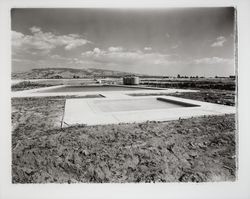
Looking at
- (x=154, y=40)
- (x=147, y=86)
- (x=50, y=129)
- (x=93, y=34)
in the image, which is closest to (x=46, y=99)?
(x=50, y=129)

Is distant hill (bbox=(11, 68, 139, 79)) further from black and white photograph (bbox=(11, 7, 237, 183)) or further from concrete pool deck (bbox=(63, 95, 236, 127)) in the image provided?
concrete pool deck (bbox=(63, 95, 236, 127))

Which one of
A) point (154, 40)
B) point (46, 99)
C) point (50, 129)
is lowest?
point (50, 129)

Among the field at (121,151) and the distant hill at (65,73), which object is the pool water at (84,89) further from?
the field at (121,151)

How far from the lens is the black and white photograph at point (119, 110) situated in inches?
95.2

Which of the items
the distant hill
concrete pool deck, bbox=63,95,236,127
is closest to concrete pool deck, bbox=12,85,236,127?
concrete pool deck, bbox=63,95,236,127

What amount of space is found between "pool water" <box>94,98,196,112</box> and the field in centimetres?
27

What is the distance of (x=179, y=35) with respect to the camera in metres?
2.62

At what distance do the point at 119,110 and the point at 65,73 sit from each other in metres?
0.69

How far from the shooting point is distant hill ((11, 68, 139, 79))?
2562mm

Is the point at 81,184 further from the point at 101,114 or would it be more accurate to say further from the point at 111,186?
the point at 101,114

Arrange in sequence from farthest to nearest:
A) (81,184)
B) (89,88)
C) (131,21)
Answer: (89,88), (131,21), (81,184)

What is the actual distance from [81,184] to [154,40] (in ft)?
5.21

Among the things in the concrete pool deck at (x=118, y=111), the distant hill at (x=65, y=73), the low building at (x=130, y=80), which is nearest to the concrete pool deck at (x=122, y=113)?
the concrete pool deck at (x=118, y=111)

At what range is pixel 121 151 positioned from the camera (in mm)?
2451
